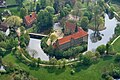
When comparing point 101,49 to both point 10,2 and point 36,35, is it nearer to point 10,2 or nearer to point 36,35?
point 36,35

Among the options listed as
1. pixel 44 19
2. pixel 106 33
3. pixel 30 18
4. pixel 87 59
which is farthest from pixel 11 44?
pixel 106 33

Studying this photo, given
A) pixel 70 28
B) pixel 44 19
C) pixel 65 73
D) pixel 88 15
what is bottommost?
pixel 65 73

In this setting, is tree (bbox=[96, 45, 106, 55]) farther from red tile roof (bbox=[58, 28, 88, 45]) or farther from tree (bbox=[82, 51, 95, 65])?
red tile roof (bbox=[58, 28, 88, 45])

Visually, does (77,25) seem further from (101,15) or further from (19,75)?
(19,75)

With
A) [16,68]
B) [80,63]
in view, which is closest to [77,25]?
[80,63]

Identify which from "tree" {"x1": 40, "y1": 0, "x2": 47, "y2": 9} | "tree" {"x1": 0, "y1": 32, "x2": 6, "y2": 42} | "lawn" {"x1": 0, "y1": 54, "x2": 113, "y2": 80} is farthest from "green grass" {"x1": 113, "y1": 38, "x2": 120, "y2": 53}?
"tree" {"x1": 0, "y1": 32, "x2": 6, "y2": 42}
